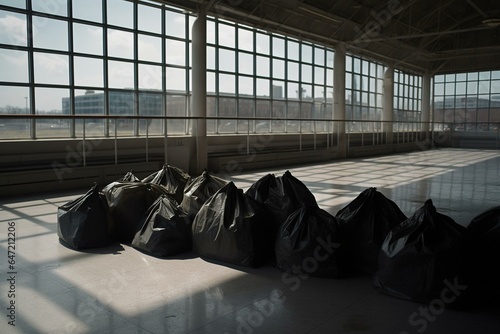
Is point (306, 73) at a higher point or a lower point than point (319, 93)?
higher

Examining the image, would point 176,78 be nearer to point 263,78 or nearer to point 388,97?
point 263,78

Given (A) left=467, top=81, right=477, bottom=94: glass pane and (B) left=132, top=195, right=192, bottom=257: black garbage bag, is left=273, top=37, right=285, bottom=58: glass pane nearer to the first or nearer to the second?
(B) left=132, top=195, right=192, bottom=257: black garbage bag

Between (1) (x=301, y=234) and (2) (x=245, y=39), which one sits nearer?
(1) (x=301, y=234)

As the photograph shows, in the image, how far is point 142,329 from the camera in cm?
248

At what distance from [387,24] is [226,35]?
24.3 ft

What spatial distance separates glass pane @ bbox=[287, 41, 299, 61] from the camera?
15.1m

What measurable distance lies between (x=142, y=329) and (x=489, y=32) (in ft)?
75.7

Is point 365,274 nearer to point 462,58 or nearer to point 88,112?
point 88,112

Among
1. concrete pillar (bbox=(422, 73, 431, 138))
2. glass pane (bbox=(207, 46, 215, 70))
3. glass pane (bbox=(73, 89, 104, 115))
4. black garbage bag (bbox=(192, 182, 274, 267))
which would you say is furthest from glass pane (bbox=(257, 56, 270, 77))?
concrete pillar (bbox=(422, 73, 431, 138))

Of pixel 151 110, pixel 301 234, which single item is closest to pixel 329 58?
pixel 151 110

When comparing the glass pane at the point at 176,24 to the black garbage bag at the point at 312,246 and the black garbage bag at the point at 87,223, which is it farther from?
the black garbage bag at the point at 312,246

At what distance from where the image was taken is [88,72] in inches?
372

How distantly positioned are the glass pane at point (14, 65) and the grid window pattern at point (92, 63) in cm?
2

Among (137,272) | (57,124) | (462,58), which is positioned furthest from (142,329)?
(462,58)
